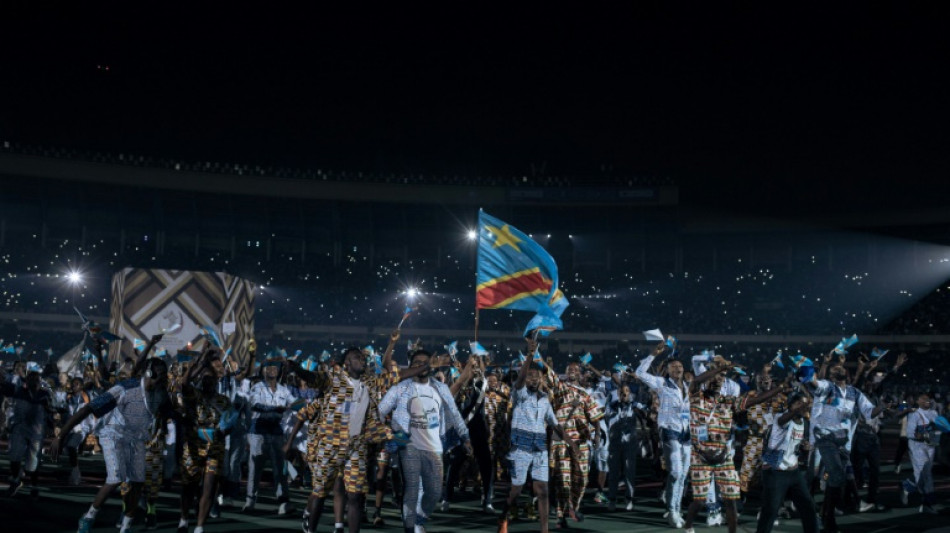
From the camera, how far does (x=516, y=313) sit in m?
61.2

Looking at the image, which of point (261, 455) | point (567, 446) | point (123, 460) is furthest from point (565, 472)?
point (123, 460)

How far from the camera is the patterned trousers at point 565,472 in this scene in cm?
1347

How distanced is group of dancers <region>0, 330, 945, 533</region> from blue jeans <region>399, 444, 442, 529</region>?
0.05 ft

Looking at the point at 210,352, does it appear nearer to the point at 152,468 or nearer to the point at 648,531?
the point at 152,468

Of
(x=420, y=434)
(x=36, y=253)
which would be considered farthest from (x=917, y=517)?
(x=36, y=253)

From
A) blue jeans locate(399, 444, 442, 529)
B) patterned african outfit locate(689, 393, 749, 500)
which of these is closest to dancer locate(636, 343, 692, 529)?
patterned african outfit locate(689, 393, 749, 500)

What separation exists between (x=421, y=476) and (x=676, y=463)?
4585 millimetres

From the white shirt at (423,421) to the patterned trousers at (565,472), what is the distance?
3.59 m

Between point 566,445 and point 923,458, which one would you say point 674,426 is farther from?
point 923,458

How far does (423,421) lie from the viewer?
10242 millimetres

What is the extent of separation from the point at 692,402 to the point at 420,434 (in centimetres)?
412

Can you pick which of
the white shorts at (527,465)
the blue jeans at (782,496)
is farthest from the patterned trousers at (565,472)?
the blue jeans at (782,496)

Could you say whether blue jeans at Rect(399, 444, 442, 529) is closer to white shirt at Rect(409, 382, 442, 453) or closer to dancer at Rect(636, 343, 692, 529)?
white shirt at Rect(409, 382, 442, 453)

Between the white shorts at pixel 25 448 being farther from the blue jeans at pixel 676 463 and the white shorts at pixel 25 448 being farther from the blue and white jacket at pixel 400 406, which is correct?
the blue jeans at pixel 676 463
